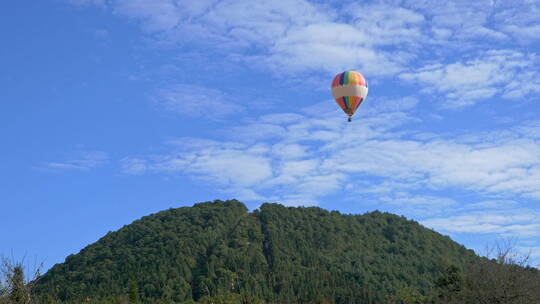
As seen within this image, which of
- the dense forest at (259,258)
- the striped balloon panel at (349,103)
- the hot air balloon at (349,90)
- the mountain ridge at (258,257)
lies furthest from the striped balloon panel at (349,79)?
the mountain ridge at (258,257)

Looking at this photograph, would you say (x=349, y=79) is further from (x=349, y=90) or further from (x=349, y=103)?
(x=349, y=103)

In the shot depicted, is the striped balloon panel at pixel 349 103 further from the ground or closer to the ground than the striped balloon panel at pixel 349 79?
closer to the ground

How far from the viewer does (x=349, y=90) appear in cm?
4738

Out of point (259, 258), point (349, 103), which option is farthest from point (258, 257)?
point (349, 103)

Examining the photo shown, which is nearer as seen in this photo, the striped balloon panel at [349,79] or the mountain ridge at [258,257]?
the striped balloon panel at [349,79]

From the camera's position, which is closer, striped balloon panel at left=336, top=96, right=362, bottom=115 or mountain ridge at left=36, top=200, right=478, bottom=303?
striped balloon panel at left=336, top=96, right=362, bottom=115

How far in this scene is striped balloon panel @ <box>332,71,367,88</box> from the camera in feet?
155

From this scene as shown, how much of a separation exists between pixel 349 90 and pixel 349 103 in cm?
105

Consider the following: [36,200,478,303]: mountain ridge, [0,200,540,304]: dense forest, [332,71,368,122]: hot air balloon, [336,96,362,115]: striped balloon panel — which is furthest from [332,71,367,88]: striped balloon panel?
[36,200,478,303]: mountain ridge

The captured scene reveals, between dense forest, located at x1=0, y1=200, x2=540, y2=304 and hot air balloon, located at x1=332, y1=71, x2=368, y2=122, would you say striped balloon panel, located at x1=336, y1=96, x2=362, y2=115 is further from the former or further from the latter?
dense forest, located at x1=0, y1=200, x2=540, y2=304

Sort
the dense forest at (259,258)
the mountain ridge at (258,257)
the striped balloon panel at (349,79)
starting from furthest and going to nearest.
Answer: the mountain ridge at (258,257)
the dense forest at (259,258)
the striped balloon panel at (349,79)

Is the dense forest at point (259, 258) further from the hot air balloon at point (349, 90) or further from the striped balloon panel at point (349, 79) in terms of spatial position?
the striped balloon panel at point (349, 79)

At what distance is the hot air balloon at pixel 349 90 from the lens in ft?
155

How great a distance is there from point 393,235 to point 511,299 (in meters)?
141
